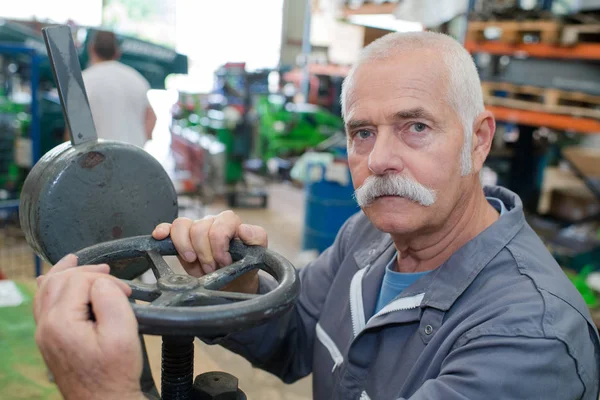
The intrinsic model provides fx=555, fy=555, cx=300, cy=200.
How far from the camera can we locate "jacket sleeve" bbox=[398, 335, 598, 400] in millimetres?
924

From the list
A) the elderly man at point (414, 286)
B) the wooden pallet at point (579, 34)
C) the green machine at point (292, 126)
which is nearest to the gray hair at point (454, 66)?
the elderly man at point (414, 286)

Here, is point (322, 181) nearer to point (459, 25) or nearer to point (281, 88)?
point (459, 25)

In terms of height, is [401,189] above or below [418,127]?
below

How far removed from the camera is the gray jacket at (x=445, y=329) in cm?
94

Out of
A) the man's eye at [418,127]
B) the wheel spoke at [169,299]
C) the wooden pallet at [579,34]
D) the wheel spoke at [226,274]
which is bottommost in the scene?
the wheel spoke at [226,274]

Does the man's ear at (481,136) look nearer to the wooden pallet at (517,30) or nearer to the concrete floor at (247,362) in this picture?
the concrete floor at (247,362)

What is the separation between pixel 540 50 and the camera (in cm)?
350

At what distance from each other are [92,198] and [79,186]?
38 mm

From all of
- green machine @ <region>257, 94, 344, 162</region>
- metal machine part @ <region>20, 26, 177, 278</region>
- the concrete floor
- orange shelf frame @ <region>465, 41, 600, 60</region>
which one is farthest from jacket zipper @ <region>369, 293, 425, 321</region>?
green machine @ <region>257, 94, 344, 162</region>

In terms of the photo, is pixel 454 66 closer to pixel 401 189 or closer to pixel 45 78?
pixel 401 189

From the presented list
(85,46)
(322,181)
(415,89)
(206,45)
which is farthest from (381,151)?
(206,45)

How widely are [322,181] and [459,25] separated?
148cm

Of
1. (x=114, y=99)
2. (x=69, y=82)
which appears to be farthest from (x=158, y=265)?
(x=114, y=99)

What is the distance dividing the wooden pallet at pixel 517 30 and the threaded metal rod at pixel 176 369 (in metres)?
3.23
